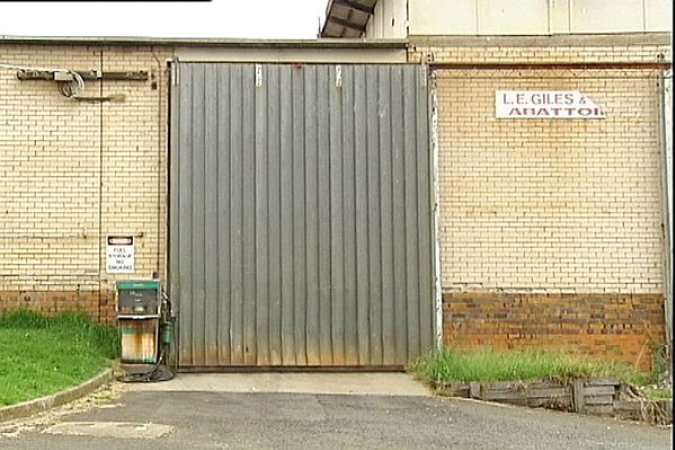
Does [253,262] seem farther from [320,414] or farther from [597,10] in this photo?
[597,10]

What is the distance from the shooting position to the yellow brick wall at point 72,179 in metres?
13.1

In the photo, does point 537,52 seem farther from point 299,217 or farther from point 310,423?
point 310,423

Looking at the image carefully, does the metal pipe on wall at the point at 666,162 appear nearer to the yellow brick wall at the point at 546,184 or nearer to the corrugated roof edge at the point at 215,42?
the yellow brick wall at the point at 546,184

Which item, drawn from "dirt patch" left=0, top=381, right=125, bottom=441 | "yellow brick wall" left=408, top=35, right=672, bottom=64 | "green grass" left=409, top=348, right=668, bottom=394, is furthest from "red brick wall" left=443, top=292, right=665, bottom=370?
"dirt patch" left=0, top=381, right=125, bottom=441

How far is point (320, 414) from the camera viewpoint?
9781mm

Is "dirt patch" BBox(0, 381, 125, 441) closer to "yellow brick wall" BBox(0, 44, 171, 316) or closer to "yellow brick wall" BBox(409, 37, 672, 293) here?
"yellow brick wall" BBox(0, 44, 171, 316)

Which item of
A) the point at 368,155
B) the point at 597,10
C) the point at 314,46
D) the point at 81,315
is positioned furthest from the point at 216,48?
the point at 597,10

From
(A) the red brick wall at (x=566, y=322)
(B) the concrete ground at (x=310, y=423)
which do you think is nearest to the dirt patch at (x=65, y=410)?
(B) the concrete ground at (x=310, y=423)

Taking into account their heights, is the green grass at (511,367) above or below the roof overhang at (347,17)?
below

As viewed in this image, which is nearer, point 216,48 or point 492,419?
point 492,419

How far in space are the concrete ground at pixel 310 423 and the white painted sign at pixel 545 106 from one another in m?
4.28

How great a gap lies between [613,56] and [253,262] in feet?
19.6

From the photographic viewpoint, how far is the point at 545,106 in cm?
1343

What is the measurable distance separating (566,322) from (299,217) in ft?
13.3
